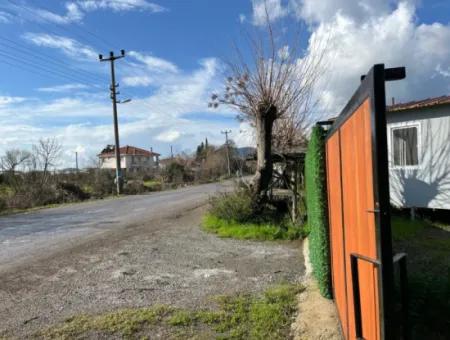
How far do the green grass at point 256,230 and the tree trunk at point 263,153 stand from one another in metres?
0.88

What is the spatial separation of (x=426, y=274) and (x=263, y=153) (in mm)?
6163

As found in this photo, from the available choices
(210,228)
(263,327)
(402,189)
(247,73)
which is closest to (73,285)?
(263,327)

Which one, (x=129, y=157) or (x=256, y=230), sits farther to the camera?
(x=129, y=157)

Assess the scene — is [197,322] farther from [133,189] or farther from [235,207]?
[133,189]

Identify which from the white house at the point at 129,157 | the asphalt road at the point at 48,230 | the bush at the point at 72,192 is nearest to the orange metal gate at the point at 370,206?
the asphalt road at the point at 48,230

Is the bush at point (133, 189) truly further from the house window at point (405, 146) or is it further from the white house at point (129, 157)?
the white house at point (129, 157)

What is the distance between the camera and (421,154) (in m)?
10.6

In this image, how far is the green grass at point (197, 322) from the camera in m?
4.15

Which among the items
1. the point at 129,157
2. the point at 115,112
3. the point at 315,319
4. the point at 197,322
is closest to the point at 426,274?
the point at 315,319

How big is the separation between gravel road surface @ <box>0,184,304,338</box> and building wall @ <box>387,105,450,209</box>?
14.7 ft

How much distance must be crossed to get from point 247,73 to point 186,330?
9224 mm

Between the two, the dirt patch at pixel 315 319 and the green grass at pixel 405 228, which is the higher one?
the green grass at pixel 405 228

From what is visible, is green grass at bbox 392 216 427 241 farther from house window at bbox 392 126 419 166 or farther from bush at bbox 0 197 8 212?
bush at bbox 0 197 8 212

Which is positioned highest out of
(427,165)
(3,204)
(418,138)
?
(418,138)
